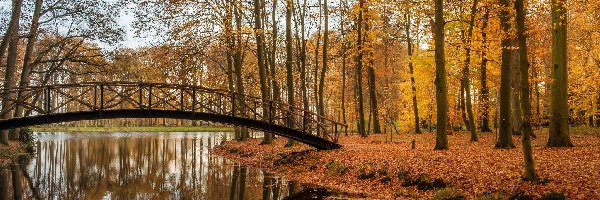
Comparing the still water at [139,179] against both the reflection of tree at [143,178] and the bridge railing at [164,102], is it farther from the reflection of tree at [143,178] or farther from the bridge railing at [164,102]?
the bridge railing at [164,102]

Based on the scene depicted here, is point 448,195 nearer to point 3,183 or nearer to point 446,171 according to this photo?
point 446,171

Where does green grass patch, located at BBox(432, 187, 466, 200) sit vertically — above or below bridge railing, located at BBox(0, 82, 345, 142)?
below

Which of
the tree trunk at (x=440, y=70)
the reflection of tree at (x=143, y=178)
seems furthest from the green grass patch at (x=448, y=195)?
the tree trunk at (x=440, y=70)

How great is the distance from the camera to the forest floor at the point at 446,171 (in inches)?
433

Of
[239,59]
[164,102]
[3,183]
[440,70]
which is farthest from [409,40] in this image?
[3,183]

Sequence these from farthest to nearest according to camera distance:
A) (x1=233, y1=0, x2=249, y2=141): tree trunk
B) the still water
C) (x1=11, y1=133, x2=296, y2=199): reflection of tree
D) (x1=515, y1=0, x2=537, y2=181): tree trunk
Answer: (x1=233, y1=0, x2=249, y2=141): tree trunk → (x1=11, y1=133, x2=296, y2=199): reflection of tree → the still water → (x1=515, y1=0, x2=537, y2=181): tree trunk

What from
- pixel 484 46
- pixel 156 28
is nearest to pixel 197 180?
pixel 156 28

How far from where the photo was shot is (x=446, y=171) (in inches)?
531

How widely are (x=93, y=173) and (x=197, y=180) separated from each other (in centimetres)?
510

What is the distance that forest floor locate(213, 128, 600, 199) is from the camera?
11.0 metres

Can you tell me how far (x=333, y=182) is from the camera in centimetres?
1555

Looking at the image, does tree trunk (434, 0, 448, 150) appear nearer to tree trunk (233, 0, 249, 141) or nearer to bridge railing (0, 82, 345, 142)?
bridge railing (0, 82, 345, 142)

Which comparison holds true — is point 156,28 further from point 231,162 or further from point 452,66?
point 452,66

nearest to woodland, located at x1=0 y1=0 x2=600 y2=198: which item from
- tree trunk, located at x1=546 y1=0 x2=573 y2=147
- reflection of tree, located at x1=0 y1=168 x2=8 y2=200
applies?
tree trunk, located at x1=546 y1=0 x2=573 y2=147
